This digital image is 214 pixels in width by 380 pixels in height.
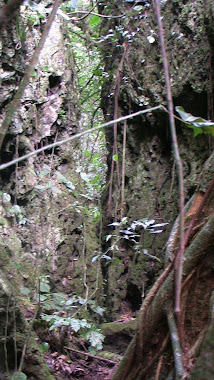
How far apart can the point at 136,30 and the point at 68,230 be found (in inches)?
121

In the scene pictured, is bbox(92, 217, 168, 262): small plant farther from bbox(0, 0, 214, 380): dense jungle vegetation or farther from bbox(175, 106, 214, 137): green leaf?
bbox(175, 106, 214, 137): green leaf

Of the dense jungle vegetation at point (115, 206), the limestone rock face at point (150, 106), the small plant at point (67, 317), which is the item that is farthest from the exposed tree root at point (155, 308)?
the limestone rock face at point (150, 106)

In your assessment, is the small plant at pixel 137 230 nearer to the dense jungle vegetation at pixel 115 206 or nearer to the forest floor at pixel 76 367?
the dense jungle vegetation at pixel 115 206

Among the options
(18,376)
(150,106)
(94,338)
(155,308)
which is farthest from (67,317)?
(150,106)

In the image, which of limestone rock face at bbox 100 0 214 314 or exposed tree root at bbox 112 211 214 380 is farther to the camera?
limestone rock face at bbox 100 0 214 314

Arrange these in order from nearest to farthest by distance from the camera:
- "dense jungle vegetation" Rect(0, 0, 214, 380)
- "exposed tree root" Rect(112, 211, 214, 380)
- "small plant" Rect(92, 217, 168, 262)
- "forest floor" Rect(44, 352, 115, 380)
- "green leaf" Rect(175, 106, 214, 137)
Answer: "green leaf" Rect(175, 106, 214, 137) < "exposed tree root" Rect(112, 211, 214, 380) < "dense jungle vegetation" Rect(0, 0, 214, 380) < "forest floor" Rect(44, 352, 115, 380) < "small plant" Rect(92, 217, 168, 262)

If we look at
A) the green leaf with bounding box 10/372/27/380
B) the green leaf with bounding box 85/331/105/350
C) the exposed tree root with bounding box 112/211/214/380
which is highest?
the exposed tree root with bounding box 112/211/214/380

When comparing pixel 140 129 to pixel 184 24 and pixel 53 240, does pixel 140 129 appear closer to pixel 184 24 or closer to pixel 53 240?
pixel 184 24

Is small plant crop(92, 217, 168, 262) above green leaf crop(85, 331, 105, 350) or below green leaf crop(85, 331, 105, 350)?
above

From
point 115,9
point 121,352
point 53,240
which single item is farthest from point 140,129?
point 121,352

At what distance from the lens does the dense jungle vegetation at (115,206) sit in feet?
7.11

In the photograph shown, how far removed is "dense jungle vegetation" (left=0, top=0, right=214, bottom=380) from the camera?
2.17 metres

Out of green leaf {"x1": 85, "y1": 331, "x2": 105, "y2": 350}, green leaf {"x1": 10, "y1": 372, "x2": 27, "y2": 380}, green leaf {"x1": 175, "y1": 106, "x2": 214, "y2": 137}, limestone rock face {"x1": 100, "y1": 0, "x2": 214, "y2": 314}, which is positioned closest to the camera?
green leaf {"x1": 175, "y1": 106, "x2": 214, "y2": 137}

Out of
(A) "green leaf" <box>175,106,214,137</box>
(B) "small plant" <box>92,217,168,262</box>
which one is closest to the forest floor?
(B) "small plant" <box>92,217,168,262</box>
